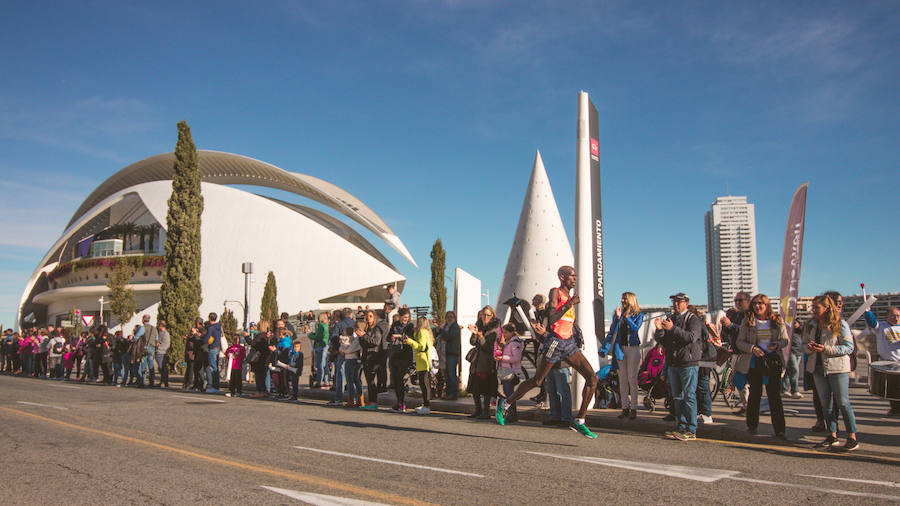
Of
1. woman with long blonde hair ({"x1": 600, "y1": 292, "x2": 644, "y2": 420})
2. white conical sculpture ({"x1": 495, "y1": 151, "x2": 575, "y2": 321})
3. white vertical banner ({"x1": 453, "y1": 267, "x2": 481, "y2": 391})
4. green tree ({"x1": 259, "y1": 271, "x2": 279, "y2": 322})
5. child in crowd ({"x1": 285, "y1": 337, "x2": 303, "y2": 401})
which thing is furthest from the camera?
green tree ({"x1": 259, "y1": 271, "x2": 279, "y2": 322})

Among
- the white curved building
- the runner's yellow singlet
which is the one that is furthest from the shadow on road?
the white curved building

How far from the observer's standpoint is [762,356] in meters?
7.66

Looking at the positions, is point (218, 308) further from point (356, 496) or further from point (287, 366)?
point (356, 496)

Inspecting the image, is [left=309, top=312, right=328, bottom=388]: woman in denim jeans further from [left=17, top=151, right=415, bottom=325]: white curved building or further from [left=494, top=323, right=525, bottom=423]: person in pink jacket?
[left=17, top=151, right=415, bottom=325]: white curved building

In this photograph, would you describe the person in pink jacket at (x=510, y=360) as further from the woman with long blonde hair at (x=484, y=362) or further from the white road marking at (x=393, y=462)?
the white road marking at (x=393, y=462)

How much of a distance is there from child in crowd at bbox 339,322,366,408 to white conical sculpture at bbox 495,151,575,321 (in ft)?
48.5

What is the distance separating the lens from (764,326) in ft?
25.6

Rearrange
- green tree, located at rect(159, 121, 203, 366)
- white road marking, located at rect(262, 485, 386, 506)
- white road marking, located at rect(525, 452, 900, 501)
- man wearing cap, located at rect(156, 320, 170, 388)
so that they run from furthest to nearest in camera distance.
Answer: green tree, located at rect(159, 121, 203, 366) → man wearing cap, located at rect(156, 320, 170, 388) → white road marking, located at rect(525, 452, 900, 501) → white road marking, located at rect(262, 485, 386, 506)

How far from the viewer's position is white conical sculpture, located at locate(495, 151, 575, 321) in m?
26.8

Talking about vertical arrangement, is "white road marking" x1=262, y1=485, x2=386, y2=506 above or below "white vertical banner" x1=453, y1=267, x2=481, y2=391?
below

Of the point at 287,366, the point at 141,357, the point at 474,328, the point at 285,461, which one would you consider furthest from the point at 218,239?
the point at 285,461

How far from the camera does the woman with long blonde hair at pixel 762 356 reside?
7621mm

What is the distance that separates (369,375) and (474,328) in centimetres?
248

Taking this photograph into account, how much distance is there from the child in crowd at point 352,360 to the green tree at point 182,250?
14590 millimetres
